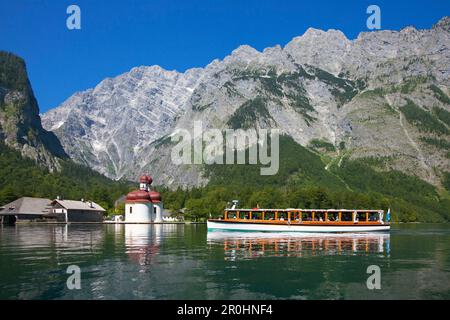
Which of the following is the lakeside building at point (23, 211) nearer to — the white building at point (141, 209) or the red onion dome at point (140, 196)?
the white building at point (141, 209)

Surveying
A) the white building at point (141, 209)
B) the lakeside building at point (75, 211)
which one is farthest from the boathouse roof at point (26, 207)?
the white building at point (141, 209)

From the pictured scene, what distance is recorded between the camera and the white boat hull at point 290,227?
347ft

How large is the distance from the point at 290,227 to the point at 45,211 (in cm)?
9936

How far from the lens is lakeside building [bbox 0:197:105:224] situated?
529 ft

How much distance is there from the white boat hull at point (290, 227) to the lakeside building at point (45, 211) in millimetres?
79282

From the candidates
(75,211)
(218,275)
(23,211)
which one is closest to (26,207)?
(23,211)

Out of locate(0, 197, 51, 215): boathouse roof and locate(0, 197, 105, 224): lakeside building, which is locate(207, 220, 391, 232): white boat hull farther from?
locate(0, 197, 51, 215): boathouse roof

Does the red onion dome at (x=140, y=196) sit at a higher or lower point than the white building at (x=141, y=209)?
higher

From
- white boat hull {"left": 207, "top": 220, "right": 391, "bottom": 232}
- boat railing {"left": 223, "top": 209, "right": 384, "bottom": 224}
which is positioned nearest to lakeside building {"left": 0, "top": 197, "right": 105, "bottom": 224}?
boat railing {"left": 223, "top": 209, "right": 384, "bottom": 224}

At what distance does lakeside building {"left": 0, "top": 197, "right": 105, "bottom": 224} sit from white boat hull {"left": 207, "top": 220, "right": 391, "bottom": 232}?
260 ft
